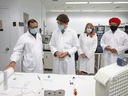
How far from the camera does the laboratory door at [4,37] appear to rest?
2.62m

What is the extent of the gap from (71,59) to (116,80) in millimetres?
1184

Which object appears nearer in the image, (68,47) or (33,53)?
(33,53)

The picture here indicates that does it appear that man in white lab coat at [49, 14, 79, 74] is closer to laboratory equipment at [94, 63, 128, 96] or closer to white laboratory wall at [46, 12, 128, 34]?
laboratory equipment at [94, 63, 128, 96]

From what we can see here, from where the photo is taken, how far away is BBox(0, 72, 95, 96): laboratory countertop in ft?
2.99

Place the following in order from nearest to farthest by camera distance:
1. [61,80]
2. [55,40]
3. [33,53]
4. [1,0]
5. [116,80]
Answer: [116,80], [61,80], [33,53], [55,40], [1,0]

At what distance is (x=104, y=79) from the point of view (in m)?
0.67

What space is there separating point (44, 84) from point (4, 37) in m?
2.19

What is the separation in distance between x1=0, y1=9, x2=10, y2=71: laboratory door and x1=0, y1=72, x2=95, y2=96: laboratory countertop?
172cm

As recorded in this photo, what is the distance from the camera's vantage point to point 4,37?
105 inches

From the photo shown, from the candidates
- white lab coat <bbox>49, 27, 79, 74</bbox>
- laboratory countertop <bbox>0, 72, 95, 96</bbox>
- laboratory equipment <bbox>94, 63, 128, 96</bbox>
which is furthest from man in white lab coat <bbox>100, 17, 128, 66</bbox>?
laboratory equipment <bbox>94, 63, 128, 96</bbox>

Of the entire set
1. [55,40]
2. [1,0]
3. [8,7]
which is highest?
[1,0]

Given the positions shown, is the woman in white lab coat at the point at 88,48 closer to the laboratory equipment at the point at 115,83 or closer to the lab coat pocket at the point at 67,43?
the lab coat pocket at the point at 67,43

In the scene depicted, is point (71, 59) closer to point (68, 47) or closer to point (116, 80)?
point (68, 47)

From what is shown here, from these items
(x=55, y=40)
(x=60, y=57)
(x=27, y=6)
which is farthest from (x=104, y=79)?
(x=27, y=6)
